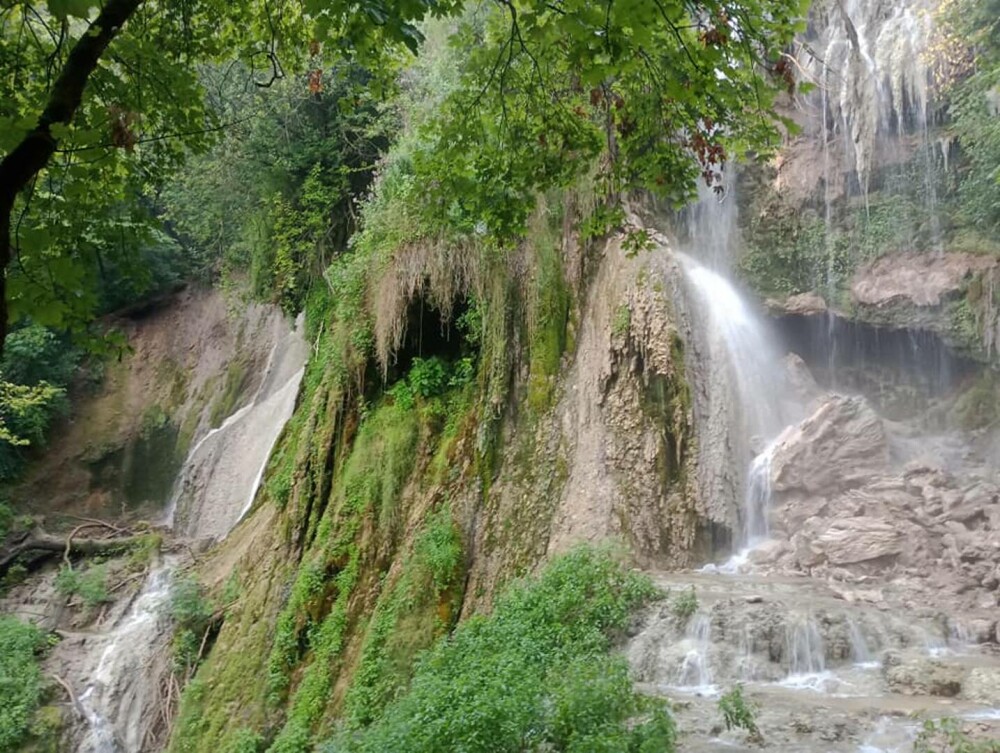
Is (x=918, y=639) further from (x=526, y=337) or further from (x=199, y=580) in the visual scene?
(x=199, y=580)

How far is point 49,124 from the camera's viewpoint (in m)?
3.15

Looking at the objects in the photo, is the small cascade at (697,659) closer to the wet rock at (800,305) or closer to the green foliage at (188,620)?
the green foliage at (188,620)

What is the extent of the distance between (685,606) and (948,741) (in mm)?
2770

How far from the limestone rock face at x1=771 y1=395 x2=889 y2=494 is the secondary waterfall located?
29.0 feet

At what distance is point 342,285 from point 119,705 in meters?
6.84

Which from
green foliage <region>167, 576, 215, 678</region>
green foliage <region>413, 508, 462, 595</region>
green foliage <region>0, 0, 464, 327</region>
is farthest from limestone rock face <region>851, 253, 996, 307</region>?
green foliage <region>167, 576, 215, 678</region>

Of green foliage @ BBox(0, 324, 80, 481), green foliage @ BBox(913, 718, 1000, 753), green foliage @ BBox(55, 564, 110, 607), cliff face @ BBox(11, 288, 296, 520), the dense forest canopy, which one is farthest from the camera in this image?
cliff face @ BBox(11, 288, 296, 520)

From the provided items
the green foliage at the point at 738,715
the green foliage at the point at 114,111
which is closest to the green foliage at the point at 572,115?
the green foliage at the point at 114,111

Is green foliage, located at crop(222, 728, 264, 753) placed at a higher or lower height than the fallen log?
lower

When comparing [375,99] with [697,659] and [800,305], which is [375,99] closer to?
[697,659]

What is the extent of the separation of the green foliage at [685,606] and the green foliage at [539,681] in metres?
0.37

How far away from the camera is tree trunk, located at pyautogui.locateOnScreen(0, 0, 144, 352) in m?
3.03

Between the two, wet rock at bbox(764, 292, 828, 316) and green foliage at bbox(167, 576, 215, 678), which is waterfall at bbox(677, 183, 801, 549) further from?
green foliage at bbox(167, 576, 215, 678)

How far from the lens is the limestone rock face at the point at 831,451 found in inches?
449
